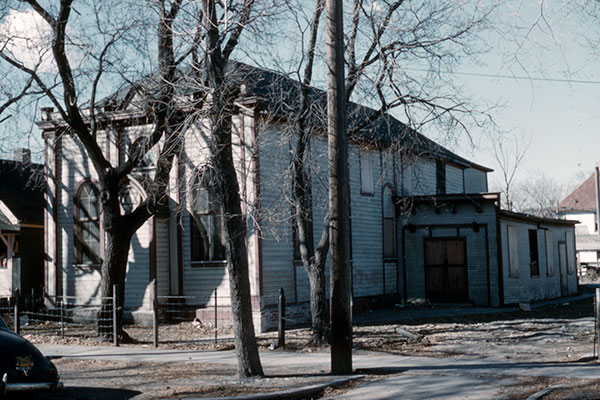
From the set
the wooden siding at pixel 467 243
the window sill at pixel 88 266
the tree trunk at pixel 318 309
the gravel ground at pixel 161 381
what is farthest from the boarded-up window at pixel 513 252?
the gravel ground at pixel 161 381

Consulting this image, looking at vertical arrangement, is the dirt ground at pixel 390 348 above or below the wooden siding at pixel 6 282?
below

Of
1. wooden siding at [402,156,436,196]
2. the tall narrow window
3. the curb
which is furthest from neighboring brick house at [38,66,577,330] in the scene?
the curb

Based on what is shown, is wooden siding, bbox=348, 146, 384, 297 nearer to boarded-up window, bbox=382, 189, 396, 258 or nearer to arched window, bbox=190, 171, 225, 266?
boarded-up window, bbox=382, 189, 396, 258

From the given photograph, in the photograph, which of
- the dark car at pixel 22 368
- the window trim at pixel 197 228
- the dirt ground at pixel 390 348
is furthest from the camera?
the window trim at pixel 197 228

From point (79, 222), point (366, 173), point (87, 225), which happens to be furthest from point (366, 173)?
point (79, 222)

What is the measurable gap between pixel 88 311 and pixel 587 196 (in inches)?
2600

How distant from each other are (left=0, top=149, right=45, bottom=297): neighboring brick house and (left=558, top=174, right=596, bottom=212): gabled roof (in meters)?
59.9

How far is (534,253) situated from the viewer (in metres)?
29.5

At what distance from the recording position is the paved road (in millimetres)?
10203

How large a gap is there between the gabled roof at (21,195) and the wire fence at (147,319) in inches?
169

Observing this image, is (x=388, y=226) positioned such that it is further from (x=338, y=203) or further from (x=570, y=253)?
(x=338, y=203)

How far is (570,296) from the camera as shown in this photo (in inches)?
1298

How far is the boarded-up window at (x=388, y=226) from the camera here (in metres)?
27.7

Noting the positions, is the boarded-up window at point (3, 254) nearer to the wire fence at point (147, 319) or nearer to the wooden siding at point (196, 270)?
the wire fence at point (147, 319)
